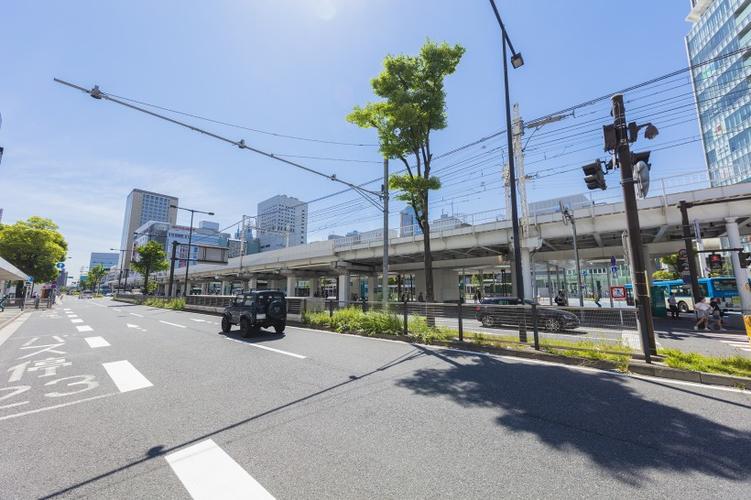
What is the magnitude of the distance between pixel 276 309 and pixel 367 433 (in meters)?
9.61

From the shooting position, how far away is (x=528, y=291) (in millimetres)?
23641

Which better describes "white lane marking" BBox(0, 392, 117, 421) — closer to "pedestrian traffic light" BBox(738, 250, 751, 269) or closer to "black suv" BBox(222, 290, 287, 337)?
"black suv" BBox(222, 290, 287, 337)

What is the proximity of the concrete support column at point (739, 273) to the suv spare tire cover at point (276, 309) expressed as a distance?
915 inches

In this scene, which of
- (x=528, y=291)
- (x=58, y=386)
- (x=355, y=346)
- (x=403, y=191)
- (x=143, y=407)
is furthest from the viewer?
(x=528, y=291)

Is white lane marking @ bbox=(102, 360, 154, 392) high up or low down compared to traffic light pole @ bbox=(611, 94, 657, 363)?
down

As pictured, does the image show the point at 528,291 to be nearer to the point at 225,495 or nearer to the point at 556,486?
the point at 556,486

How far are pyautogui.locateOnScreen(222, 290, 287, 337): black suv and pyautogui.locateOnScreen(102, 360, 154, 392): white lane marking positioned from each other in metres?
4.46

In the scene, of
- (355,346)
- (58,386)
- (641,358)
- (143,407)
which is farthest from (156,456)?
(641,358)

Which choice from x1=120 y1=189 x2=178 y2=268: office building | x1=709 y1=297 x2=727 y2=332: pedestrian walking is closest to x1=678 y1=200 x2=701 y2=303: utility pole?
x1=709 y1=297 x2=727 y2=332: pedestrian walking

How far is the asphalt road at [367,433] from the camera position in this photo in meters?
2.72

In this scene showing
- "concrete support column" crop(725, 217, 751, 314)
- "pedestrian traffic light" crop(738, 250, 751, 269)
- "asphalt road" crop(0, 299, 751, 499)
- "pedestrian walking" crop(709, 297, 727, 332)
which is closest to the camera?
"asphalt road" crop(0, 299, 751, 499)

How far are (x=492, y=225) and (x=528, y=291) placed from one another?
5944 millimetres

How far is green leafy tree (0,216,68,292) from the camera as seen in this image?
36094 millimetres

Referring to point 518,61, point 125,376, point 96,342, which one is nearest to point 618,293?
point 518,61
